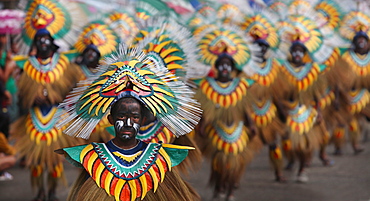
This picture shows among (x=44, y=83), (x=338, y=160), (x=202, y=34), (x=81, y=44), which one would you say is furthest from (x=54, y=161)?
(x=338, y=160)

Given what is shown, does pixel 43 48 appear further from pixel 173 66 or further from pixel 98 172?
pixel 98 172

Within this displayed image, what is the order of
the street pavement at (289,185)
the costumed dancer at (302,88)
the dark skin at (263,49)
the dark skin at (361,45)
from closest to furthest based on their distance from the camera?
1. the street pavement at (289,185)
2. the costumed dancer at (302,88)
3. the dark skin at (263,49)
4. the dark skin at (361,45)

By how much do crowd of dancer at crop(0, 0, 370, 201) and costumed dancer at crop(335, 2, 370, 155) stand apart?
20 millimetres

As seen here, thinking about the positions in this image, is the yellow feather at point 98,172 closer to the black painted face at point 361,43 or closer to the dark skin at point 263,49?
the dark skin at point 263,49

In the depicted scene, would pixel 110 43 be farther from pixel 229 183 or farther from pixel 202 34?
pixel 229 183

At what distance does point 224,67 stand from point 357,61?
120 inches

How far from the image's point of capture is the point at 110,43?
7609 millimetres

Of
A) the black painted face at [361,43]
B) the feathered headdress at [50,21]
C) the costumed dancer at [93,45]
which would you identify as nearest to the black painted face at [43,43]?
the feathered headdress at [50,21]

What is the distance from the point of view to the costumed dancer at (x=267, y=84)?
8.20m

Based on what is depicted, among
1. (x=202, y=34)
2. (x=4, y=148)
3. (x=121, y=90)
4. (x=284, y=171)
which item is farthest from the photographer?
(x=284, y=171)

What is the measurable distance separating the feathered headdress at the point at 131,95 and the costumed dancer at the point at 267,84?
377 centimetres

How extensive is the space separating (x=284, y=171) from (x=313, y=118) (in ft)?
3.84

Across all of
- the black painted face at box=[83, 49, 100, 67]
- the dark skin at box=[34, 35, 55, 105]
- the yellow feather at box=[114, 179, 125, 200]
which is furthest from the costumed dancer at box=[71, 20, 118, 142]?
the yellow feather at box=[114, 179, 125, 200]

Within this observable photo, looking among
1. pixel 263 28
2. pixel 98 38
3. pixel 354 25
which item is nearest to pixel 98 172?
pixel 98 38
